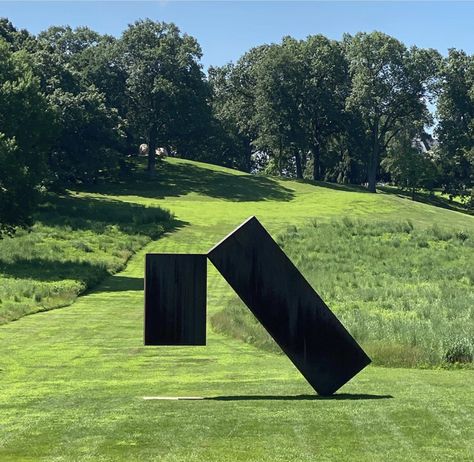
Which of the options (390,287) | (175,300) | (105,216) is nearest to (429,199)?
(105,216)

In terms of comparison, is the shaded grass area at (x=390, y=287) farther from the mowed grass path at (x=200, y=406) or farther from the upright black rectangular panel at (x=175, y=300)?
the upright black rectangular panel at (x=175, y=300)

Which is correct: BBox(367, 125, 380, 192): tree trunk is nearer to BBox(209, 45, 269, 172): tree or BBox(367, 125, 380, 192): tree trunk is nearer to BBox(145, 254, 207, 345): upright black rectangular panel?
BBox(209, 45, 269, 172): tree

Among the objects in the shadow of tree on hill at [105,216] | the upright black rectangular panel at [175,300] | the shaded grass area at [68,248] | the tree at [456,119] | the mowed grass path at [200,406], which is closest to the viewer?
the mowed grass path at [200,406]

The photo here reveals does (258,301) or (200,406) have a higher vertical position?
(258,301)

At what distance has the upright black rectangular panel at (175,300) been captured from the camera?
38.4 ft

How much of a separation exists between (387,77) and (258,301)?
3579 inches

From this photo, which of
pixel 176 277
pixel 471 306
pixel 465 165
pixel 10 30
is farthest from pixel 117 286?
pixel 465 165

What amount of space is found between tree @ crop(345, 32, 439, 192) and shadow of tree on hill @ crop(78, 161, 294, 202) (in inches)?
639

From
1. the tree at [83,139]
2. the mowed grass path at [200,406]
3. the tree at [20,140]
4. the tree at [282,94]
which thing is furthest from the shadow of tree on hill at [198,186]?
the mowed grass path at [200,406]

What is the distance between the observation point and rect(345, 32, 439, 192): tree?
9669cm

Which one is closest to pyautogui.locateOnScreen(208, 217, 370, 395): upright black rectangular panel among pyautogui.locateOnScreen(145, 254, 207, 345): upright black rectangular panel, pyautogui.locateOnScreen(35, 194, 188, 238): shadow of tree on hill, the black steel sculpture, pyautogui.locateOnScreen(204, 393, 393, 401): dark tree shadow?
the black steel sculpture

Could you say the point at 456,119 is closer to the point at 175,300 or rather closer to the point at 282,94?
the point at 282,94

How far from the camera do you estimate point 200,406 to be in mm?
11047

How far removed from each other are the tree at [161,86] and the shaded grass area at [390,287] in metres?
35.5
